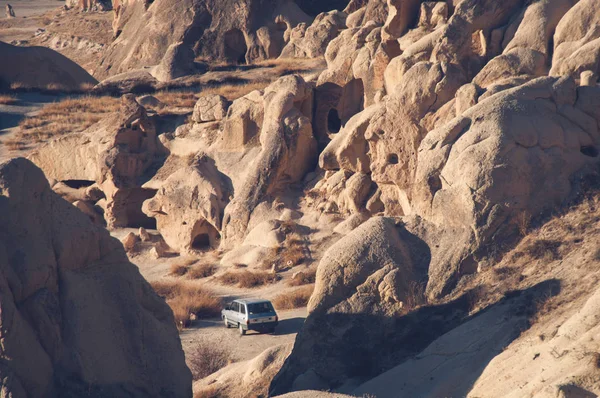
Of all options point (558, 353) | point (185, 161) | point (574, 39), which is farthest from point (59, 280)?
point (185, 161)

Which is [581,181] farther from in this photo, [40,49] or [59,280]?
[40,49]

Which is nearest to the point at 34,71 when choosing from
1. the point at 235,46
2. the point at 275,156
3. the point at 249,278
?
the point at 235,46

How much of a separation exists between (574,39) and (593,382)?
12.9 m

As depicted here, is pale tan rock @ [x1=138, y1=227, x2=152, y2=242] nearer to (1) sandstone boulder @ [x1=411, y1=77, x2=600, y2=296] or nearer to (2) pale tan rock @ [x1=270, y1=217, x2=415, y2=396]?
(1) sandstone boulder @ [x1=411, y1=77, x2=600, y2=296]

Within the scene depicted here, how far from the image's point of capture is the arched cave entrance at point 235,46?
48094mm

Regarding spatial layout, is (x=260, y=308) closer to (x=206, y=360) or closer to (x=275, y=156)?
(x=206, y=360)

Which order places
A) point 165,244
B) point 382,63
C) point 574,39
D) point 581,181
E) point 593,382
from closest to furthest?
1. point 593,382
2. point 581,181
3. point 574,39
4. point 382,63
5. point 165,244

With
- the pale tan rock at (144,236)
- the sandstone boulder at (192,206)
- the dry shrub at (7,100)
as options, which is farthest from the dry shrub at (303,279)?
the dry shrub at (7,100)

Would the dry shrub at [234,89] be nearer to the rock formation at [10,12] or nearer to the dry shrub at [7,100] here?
the dry shrub at [7,100]

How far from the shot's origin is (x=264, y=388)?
17875 mm

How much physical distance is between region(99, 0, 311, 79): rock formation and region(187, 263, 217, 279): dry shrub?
18398mm

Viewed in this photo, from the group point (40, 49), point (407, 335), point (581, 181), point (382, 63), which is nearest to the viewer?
point (407, 335)

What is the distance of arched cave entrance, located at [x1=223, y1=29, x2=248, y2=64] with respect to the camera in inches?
1893

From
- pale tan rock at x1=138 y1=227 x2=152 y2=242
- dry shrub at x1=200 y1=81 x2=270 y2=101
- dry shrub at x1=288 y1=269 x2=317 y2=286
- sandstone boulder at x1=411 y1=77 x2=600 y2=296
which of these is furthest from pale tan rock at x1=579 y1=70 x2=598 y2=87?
dry shrub at x1=200 y1=81 x2=270 y2=101
